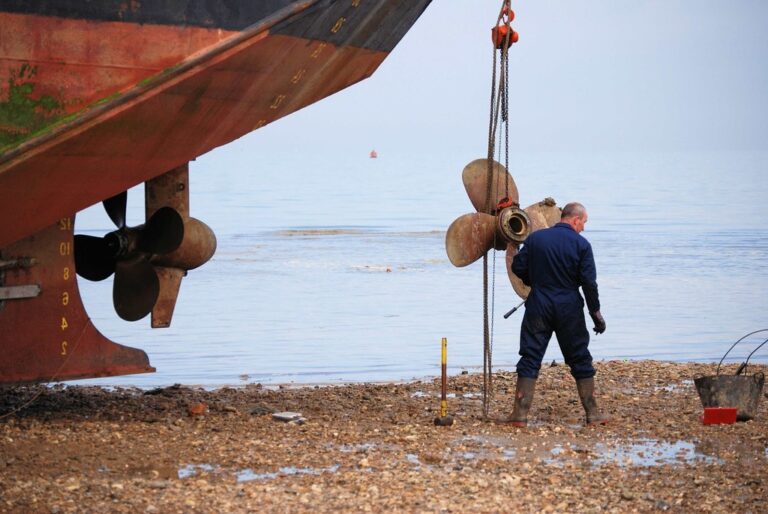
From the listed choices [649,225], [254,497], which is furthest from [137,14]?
[649,225]

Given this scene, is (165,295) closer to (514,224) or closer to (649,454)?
(514,224)

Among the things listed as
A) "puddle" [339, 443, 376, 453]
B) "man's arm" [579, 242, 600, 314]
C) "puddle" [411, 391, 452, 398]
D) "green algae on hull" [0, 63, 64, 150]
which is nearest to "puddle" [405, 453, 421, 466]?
"puddle" [339, 443, 376, 453]

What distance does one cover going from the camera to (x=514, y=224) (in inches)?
464

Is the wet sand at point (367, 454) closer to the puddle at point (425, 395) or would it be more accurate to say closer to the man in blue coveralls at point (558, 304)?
the puddle at point (425, 395)

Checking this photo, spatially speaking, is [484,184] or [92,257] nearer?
[484,184]

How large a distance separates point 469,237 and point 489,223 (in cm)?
25

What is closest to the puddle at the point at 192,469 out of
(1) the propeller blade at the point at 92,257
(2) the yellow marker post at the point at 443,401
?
(2) the yellow marker post at the point at 443,401

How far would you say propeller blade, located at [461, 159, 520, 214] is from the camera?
469 inches

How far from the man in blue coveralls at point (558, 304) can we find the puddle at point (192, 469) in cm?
285

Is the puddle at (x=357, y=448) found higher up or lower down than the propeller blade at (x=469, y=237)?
lower down

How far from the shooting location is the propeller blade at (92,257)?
1225 centimetres

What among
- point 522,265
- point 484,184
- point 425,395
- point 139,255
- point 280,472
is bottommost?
point 280,472

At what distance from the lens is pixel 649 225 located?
136 feet

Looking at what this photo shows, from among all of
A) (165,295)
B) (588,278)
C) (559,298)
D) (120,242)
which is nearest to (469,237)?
(559,298)
